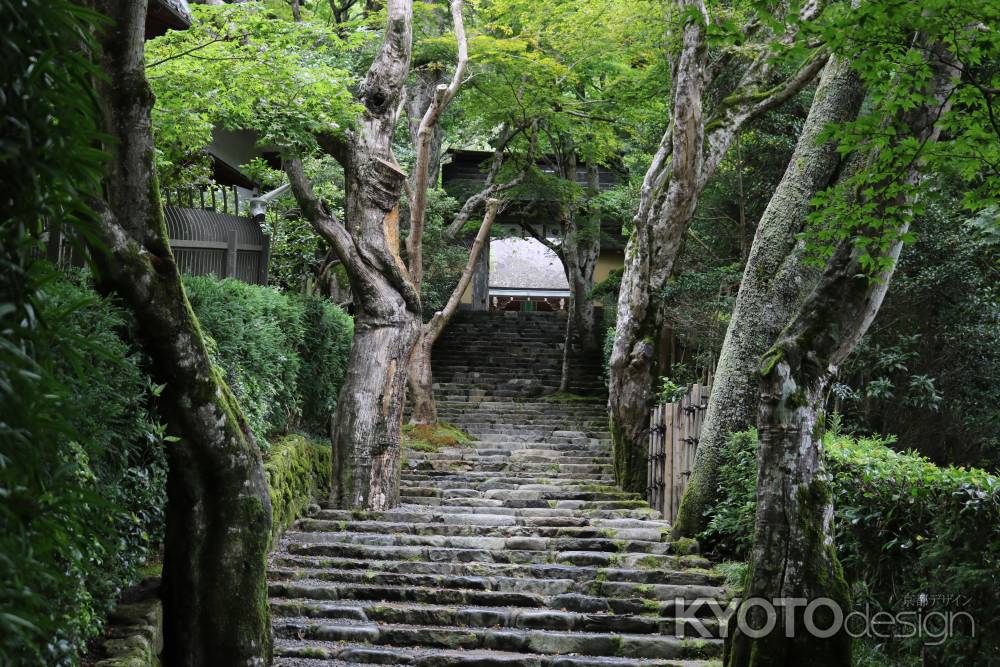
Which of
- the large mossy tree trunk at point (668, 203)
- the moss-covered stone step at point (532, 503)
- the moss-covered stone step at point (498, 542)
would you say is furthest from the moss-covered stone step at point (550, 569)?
the large mossy tree trunk at point (668, 203)

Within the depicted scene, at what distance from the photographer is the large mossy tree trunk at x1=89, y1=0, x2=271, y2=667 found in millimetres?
5641

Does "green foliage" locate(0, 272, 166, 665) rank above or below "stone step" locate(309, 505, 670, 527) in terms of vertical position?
above

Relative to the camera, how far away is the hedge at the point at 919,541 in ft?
17.0

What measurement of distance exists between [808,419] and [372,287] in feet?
20.1

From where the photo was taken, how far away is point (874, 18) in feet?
17.5

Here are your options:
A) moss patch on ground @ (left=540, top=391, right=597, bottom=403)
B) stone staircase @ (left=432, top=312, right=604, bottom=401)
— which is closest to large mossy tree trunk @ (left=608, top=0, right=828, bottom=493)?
moss patch on ground @ (left=540, top=391, right=597, bottom=403)

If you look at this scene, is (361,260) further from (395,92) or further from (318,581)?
(318,581)

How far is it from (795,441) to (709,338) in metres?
8.54

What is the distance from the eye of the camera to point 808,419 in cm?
599

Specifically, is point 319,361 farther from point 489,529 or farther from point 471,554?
point 471,554

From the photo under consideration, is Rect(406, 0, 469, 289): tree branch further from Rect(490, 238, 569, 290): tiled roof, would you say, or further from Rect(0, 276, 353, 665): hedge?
Rect(490, 238, 569, 290): tiled roof

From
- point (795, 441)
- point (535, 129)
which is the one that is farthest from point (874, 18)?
point (535, 129)

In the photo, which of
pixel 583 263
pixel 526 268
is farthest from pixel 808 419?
pixel 526 268

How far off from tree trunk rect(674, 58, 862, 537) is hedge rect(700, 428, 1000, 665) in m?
1.82
